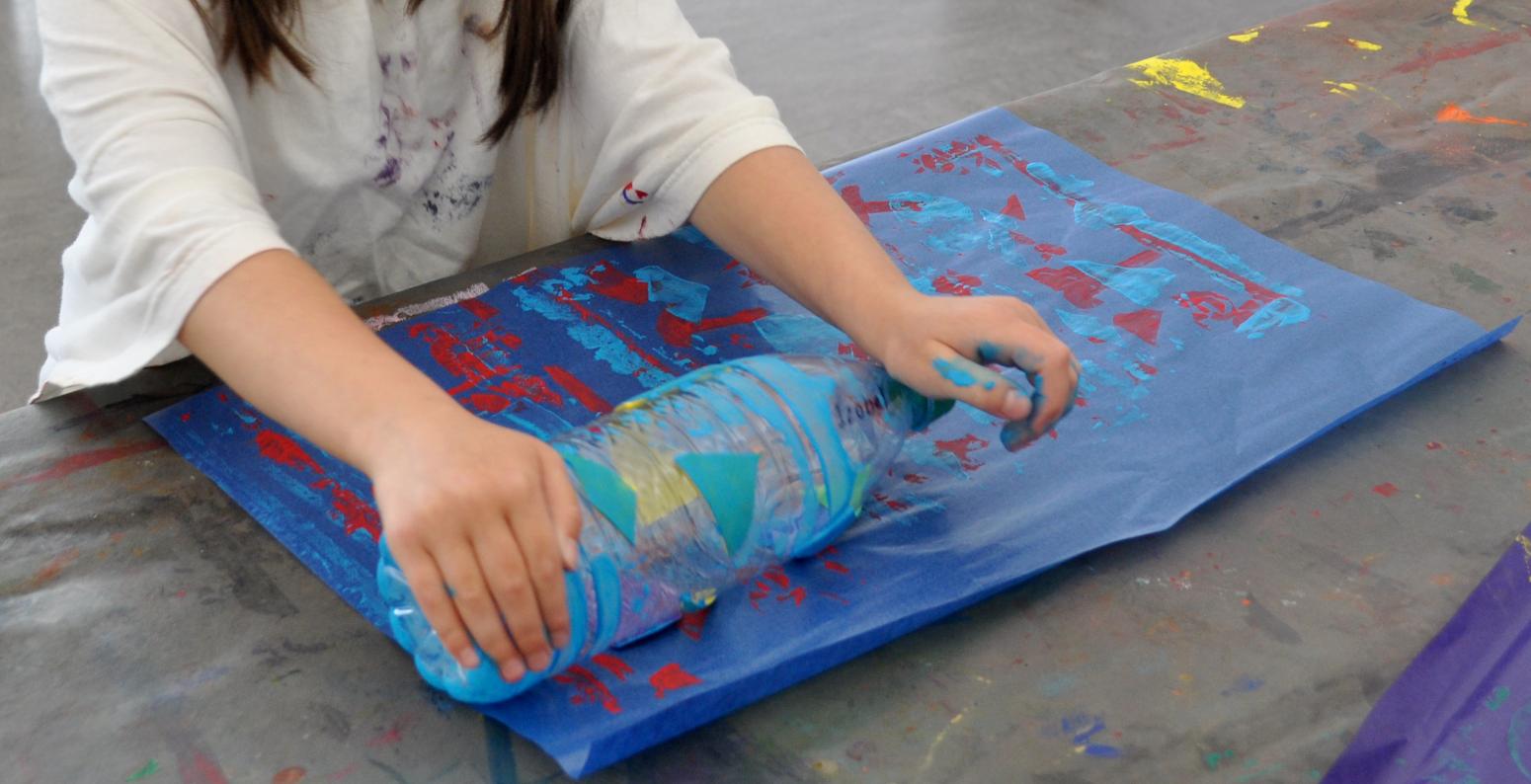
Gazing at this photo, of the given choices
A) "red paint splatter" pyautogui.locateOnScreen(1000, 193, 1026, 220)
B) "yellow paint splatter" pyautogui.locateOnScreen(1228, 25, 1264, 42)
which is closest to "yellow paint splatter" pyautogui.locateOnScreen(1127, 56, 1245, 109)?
A: "yellow paint splatter" pyautogui.locateOnScreen(1228, 25, 1264, 42)

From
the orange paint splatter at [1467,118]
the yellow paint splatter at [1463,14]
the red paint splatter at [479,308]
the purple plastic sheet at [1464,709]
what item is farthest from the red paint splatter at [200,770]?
the yellow paint splatter at [1463,14]

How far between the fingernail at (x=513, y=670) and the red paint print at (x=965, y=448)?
0.31 metres

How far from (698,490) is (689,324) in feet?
0.85

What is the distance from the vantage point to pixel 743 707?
0.64 metres

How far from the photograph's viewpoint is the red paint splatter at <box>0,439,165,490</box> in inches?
29.7

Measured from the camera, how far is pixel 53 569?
0.70 metres

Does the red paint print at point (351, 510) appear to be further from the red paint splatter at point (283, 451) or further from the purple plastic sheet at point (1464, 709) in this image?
the purple plastic sheet at point (1464, 709)

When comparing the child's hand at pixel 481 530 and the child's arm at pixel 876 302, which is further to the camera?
the child's arm at pixel 876 302

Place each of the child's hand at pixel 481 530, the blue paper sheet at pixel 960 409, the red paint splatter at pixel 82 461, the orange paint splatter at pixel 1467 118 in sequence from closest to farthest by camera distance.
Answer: the child's hand at pixel 481 530
the blue paper sheet at pixel 960 409
the red paint splatter at pixel 82 461
the orange paint splatter at pixel 1467 118

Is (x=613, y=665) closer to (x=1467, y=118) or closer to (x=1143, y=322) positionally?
(x=1143, y=322)

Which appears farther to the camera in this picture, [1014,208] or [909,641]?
[1014,208]

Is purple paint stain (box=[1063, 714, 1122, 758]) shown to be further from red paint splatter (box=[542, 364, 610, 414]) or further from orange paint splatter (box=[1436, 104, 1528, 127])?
orange paint splatter (box=[1436, 104, 1528, 127])

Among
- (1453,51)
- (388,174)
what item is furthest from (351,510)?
(1453,51)

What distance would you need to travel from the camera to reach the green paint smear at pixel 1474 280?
983 millimetres
